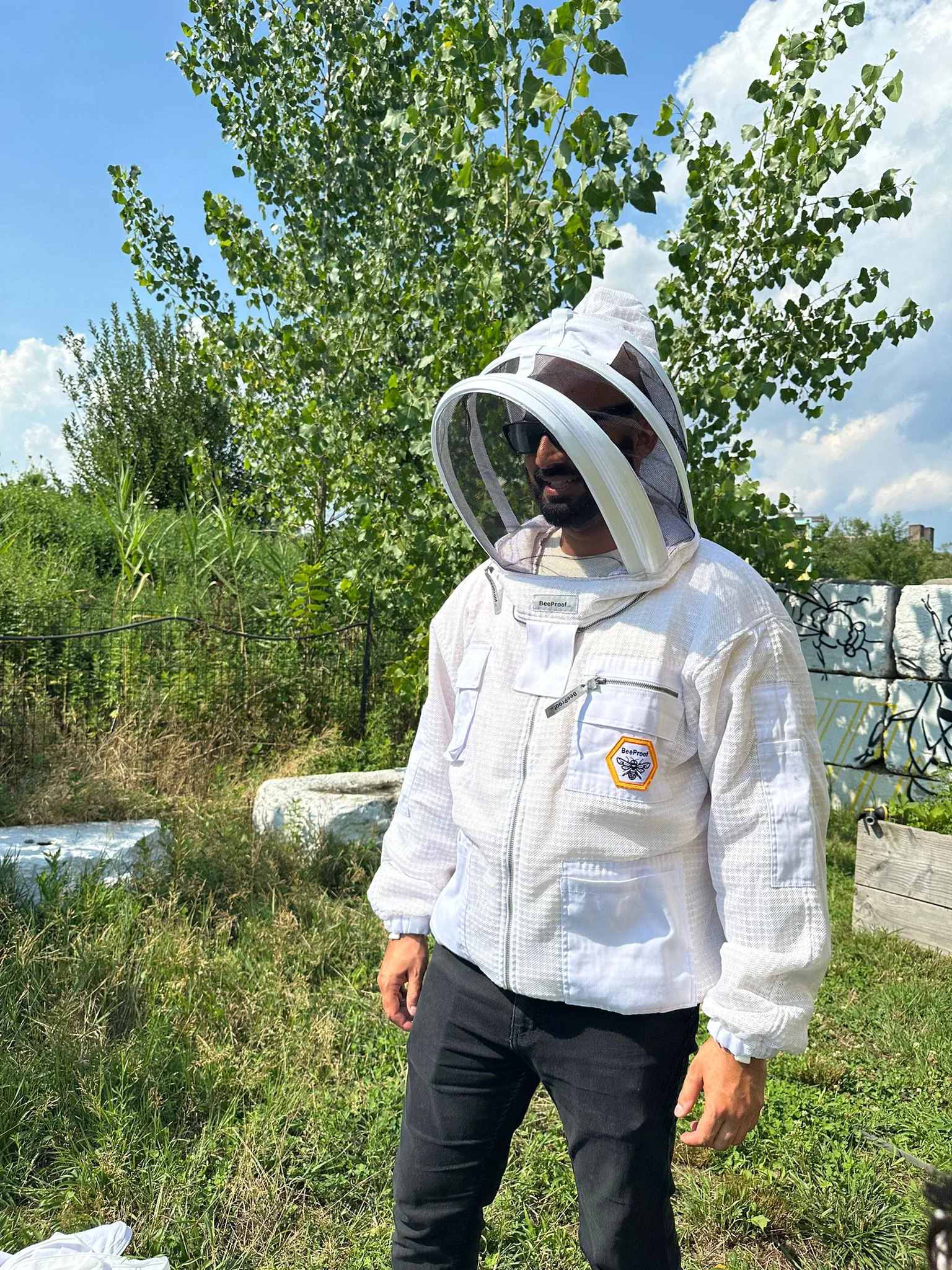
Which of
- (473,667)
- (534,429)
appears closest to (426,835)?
(473,667)

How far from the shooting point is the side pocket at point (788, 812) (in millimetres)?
1375

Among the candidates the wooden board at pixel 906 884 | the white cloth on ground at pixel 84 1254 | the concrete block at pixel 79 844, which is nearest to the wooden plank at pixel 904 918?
the wooden board at pixel 906 884

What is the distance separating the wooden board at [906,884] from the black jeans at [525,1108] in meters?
3.22

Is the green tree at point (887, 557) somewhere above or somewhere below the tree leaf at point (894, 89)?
A: below

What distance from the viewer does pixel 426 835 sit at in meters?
1.88

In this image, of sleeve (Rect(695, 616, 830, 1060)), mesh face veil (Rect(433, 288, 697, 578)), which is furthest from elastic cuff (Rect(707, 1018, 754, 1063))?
mesh face veil (Rect(433, 288, 697, 578))

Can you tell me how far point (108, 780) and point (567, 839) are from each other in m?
4.14

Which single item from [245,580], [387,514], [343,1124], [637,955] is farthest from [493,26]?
[245,580]

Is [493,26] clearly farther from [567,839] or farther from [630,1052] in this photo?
[630,1052]

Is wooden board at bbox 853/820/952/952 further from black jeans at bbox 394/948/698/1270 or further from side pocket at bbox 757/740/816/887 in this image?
side pocket at bbox 757/740/816/887

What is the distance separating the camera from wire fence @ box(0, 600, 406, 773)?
542cm

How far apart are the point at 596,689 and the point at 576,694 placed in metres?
0.04

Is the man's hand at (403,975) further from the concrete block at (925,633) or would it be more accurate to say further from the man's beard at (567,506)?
the concrete block at (925,633)

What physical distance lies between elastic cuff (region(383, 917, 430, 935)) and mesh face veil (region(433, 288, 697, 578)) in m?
0.76
